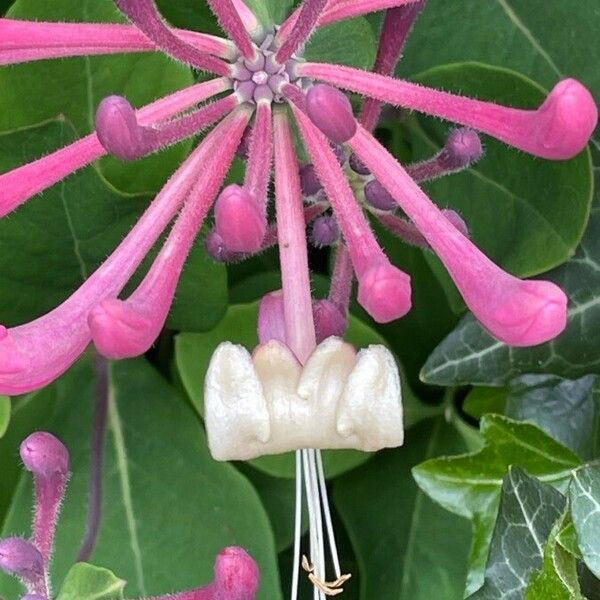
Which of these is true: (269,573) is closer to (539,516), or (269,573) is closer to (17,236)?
(539,516)

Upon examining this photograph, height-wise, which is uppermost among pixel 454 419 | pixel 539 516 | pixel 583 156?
pixel 583 156

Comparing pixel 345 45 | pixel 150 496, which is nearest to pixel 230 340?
pixel 150 496

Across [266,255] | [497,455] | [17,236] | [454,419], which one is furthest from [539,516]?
[17,236]

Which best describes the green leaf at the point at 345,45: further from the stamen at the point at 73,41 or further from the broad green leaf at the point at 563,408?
the broad green leaf at the point at 563,408

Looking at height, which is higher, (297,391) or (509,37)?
(509,37)

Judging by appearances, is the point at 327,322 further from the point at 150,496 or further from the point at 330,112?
the point at 150,496

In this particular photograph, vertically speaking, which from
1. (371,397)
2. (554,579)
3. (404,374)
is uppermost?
(404,374)

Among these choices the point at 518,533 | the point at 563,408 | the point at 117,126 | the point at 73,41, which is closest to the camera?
the point at 117,126
